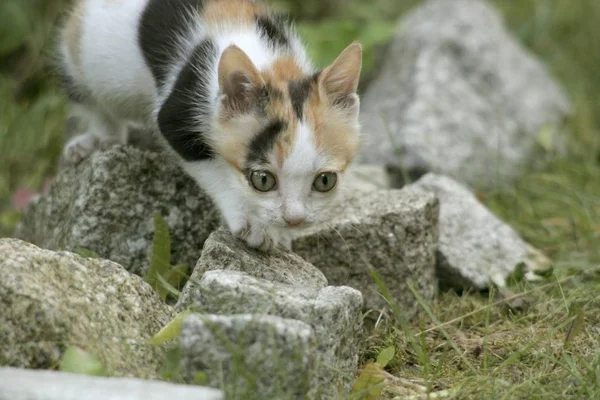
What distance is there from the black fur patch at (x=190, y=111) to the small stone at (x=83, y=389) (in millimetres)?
1229

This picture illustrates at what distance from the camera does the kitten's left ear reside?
10.4 feet

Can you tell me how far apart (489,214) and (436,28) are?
2.54m

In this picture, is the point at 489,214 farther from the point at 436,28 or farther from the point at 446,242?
the point at 436,28

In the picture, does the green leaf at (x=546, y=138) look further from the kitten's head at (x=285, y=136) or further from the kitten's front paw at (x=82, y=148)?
Answer: the kitten's front paw at (x=82, y=148)

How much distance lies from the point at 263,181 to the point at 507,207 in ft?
8.25

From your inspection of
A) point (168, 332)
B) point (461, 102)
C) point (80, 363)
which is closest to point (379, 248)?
point (168, 332)

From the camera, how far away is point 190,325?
248cm

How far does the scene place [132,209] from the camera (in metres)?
3.71

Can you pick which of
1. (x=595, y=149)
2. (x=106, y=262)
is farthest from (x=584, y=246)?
(x=106, y=262)

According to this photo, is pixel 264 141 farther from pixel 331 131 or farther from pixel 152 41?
pixel 152 41

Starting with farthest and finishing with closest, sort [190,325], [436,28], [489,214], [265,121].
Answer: [436,28]
[489,214]
[265,121]
[190,325]

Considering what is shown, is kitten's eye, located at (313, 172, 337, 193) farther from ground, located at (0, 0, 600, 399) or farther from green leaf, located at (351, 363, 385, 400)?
green leaf, located at (351, 363, 385, 400)

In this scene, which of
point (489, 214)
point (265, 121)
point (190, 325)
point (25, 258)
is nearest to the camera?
point (190, 325)

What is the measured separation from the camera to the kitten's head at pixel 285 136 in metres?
2.96
